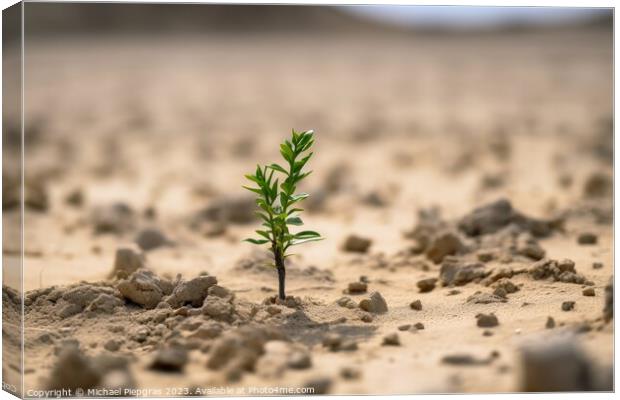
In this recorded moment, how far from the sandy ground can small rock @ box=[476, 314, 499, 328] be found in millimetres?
24

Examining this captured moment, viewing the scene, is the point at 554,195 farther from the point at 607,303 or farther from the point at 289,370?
the point at 289,370

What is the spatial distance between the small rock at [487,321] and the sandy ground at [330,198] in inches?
0.9

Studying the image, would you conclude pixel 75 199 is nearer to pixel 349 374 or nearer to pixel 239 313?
pixel 239 313

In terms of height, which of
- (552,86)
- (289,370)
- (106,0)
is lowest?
(289,370)

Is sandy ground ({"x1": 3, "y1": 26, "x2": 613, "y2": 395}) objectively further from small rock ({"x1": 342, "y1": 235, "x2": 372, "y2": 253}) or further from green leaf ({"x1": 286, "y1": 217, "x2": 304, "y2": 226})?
green leaf ({"x1": 286, "y1": 217, "x2": 304, "y2": 226})

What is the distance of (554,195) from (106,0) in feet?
16.5

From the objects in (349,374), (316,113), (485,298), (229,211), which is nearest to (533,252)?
(485,298)

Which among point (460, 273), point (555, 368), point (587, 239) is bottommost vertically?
point (555, 368)

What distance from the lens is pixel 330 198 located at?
8062mm

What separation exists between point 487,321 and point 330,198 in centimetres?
455

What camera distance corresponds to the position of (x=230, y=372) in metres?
3.05

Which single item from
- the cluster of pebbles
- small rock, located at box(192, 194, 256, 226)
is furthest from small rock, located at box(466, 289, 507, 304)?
small rock, located at box(192, 194, 256, 226)

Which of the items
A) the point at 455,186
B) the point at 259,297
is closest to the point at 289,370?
the point at 259,297

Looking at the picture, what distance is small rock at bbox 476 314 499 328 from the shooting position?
356 cm
